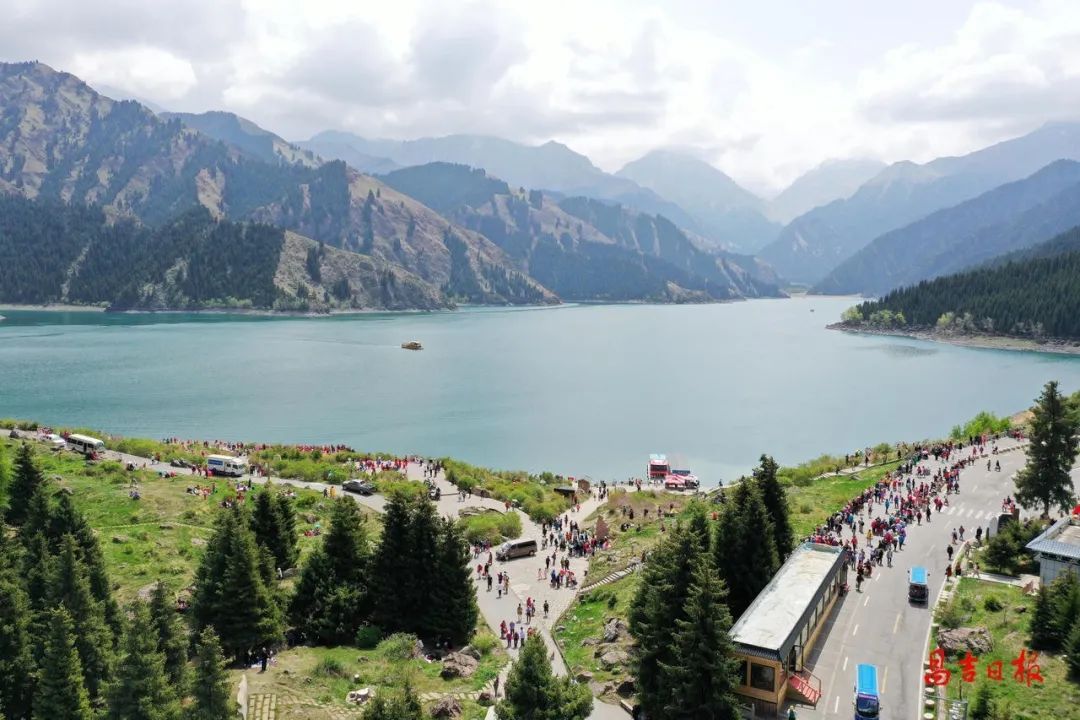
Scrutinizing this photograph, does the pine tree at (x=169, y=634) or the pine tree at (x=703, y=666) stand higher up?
the pine tree at (x=703, y=666)

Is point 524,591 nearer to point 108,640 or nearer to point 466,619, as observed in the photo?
point 466,619

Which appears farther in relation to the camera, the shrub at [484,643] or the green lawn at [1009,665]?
the shrub at [484,643]

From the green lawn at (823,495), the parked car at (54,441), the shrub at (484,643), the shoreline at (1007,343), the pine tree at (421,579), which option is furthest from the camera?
the shoreline at (1007,343)

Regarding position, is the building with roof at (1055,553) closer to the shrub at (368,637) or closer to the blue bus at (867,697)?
the blue bus at (867,697)

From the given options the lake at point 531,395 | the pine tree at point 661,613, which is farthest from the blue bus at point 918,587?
the lake at point 531,395

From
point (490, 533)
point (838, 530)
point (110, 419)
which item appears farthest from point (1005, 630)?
point (110, 419)

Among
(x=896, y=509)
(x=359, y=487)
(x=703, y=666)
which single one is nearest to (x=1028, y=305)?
(x=896, y=509)

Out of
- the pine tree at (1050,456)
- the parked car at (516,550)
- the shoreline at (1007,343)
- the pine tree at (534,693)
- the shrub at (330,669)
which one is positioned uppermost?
the shoreline at (1007,343)

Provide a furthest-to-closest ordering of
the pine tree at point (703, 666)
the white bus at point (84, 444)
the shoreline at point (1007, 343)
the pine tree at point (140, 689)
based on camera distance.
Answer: the shoreline at point (1007, 343) → the white bus at point (84, 444) → the pine tree at point (703, 666) → the pine tree at point (140, 689)
